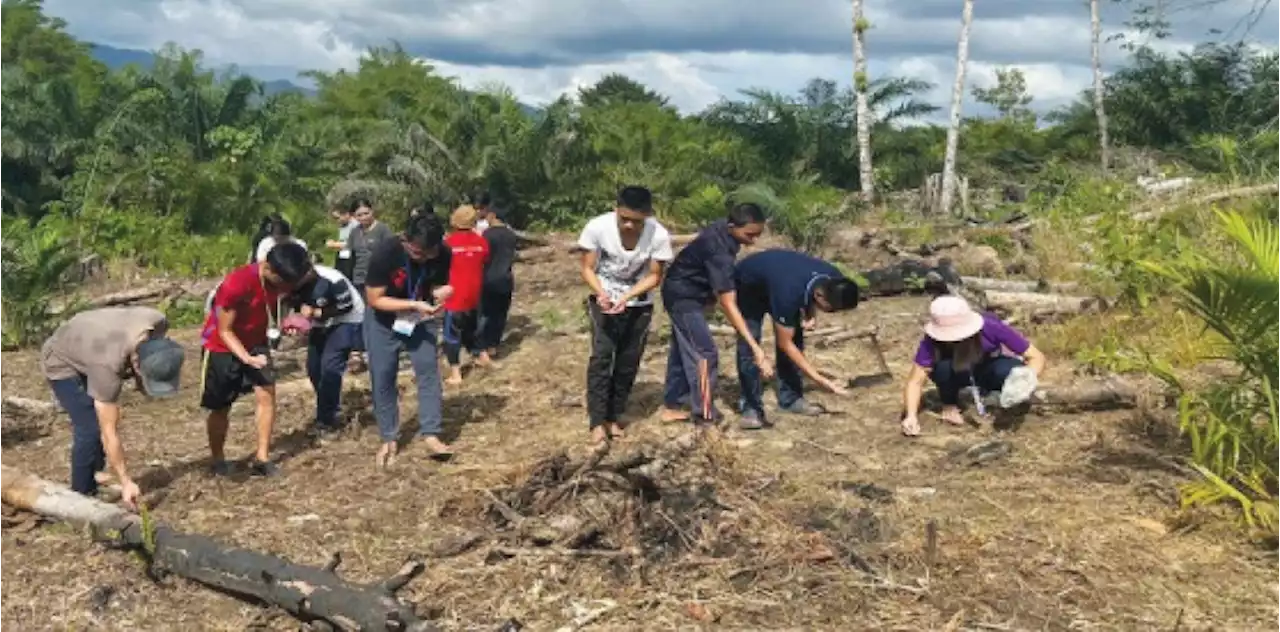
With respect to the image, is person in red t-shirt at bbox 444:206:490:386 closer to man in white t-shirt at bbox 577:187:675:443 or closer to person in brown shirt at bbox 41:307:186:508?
man in white t-shirt at bbox 577:187:675:443

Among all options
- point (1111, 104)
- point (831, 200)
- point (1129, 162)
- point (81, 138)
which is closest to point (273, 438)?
point (831, 200)

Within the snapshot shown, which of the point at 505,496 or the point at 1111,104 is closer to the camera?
the point at 505,496

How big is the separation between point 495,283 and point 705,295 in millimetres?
2623

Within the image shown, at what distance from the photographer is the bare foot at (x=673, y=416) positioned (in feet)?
24.0

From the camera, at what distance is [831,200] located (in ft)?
56.6

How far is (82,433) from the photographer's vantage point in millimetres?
5801

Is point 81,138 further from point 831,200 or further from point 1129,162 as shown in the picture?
point 1129,162

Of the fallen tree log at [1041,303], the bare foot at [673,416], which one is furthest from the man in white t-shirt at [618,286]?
the fallen tree log at [1041,303]

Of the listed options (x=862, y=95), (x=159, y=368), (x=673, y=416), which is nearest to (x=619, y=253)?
(x=673, y=416)

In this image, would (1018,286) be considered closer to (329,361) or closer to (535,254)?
(535,254)

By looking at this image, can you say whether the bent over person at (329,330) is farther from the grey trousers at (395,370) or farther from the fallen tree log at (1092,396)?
the fallen tree log at (1092,396)

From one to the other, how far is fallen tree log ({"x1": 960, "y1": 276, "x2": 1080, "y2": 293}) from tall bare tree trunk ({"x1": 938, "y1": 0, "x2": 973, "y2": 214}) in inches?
282

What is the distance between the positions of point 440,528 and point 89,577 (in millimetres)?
→ 1524

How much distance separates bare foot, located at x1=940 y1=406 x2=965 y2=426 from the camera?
698cm
